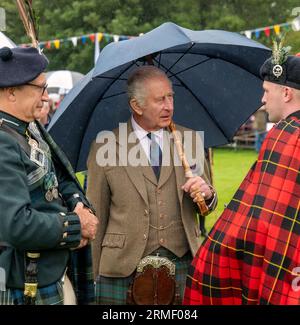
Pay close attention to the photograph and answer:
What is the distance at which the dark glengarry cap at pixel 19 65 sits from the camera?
2.67 metres

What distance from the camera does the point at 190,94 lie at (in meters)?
4.12

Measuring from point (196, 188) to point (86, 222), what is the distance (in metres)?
0.83

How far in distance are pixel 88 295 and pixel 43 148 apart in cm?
82

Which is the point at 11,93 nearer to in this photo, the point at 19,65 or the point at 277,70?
the point at 19,65

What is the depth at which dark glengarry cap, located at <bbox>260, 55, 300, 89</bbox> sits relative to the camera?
2.90 m

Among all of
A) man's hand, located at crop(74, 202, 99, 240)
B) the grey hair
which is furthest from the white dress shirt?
man's hand, located at crop(74, 202, 99, 240)

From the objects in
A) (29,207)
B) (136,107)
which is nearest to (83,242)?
(29,207)

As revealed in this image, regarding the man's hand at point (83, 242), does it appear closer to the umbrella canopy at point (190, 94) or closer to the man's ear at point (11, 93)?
the man's ear at point (11, 93)

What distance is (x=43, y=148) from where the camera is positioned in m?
2.92

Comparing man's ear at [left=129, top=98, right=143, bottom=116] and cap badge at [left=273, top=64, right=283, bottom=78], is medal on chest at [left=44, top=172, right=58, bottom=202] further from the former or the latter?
cap badge at [left=273, top=64, right=283, bottom=78]

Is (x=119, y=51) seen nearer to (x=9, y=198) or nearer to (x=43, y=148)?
(x=43, y=148)

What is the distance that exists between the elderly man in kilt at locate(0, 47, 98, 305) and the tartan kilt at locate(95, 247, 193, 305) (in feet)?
2.27

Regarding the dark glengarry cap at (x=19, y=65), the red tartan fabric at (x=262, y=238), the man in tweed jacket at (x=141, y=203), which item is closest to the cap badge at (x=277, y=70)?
the red tartan fabric at (x=262, y=238)

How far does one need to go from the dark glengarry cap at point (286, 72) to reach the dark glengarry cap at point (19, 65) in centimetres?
109
